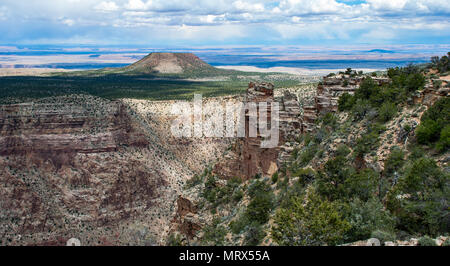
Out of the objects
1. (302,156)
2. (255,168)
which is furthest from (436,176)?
(255,168)

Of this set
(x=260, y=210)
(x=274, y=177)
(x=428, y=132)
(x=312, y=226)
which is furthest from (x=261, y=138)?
(x=312, y=226)

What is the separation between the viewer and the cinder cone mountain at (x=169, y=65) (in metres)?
170

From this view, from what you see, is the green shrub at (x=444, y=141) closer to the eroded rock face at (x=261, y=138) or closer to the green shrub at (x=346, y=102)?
the green shrub at (x=346, y=102)

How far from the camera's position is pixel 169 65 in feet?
574

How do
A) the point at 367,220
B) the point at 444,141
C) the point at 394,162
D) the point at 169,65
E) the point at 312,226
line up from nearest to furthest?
the point at 312,226, the point at 367,220, the point at 444,141, the point at 394,162, the point at 169,65

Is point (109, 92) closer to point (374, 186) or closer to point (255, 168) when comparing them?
point (255, 168)

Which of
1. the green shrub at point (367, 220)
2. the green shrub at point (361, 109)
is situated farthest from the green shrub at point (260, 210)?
the green shrub at point (361, 109)

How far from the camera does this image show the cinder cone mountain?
Answer: 170 meters

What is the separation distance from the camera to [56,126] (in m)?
54.5

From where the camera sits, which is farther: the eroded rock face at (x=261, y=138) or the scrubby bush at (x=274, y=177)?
the eroded rock face at (x=261, y=138)

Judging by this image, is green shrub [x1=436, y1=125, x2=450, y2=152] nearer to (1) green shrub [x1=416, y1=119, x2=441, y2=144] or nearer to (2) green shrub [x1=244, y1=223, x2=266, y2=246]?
(1) green shrub [x1=416, y1=119, x2=441, y2=144]

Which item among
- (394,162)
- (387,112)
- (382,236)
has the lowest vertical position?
(382,236)

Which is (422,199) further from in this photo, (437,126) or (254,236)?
(254,236)

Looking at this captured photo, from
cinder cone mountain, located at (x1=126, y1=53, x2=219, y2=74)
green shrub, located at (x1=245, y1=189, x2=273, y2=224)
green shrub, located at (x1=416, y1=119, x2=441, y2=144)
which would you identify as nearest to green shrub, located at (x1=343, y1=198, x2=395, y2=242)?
green shrub, located at (x1=416, y1=119, x2=441, y2=144)
